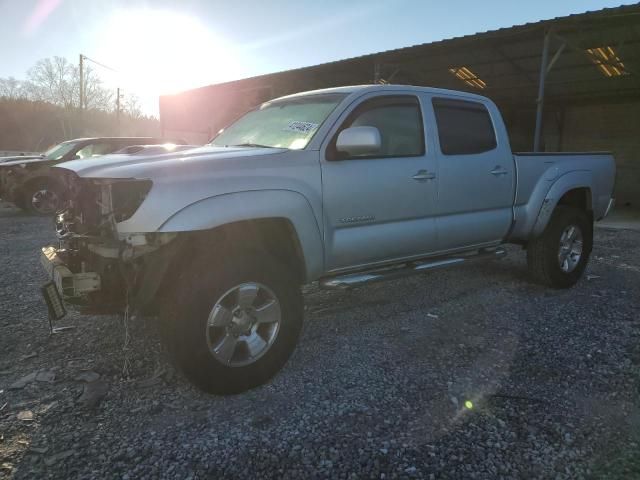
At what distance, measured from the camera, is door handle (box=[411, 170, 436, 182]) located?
361 centimetres

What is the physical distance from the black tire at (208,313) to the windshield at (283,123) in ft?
3.11

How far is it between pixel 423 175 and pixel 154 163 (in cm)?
200

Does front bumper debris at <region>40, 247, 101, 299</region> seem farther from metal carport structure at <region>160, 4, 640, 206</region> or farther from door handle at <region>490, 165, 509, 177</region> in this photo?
metal carport structure at <region>160, 4, 640, 206</region>

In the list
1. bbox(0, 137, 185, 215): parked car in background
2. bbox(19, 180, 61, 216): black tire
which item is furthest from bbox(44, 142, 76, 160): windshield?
bbox(19, 180, 61, 216): black tire

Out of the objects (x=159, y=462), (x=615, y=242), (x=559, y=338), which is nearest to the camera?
(x=159, y=462)

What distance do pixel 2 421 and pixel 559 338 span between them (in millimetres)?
3749

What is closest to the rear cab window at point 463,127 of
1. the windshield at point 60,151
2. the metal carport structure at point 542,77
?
the metal carport structure at point 542,77

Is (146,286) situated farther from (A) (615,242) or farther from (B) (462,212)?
(A) (615,242)

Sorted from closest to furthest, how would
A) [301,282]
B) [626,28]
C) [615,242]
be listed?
[301,282] → [615,242] → [626,28]

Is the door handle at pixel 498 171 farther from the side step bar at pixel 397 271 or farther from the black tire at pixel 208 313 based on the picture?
the black tire at pixel 208 313

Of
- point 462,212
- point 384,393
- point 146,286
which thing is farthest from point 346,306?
point 146,286

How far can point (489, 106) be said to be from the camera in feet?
14.9

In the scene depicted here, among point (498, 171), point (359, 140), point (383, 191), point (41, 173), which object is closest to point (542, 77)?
point (498, 171)

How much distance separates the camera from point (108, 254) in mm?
Result: 2592
